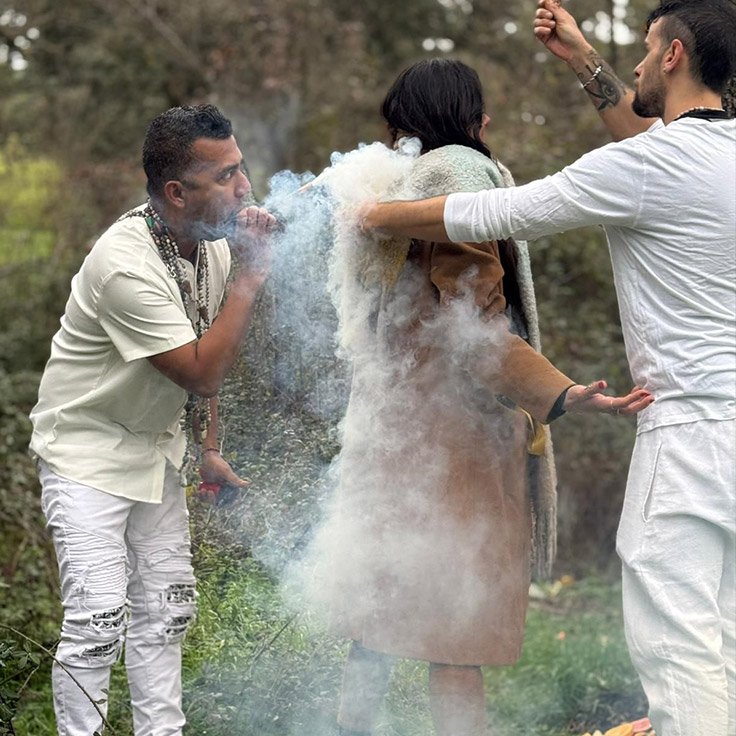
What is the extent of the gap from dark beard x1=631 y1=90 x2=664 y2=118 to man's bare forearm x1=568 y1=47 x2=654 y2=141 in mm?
680

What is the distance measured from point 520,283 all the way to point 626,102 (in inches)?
34.8

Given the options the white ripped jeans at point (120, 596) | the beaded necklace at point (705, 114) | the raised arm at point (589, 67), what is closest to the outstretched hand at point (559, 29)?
the raised arm at point (589, 67)

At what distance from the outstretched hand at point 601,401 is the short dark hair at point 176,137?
4.27ft

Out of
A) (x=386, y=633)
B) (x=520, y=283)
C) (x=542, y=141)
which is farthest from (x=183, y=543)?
(x=542, y=141)

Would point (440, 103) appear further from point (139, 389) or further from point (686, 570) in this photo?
point (686, 570)

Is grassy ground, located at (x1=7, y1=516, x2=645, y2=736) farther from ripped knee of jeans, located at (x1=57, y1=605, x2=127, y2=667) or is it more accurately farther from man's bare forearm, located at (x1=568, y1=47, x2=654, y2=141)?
man's bare forearm, located at (x1=568, y1=47, x2=654, y2=141)

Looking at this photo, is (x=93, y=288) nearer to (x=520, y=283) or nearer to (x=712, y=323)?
(x=520, y=283)

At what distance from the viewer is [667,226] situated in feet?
10.9

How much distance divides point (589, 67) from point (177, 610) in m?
2.24

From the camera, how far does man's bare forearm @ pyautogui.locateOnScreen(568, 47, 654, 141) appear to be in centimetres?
422

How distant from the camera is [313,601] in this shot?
407 centimetres

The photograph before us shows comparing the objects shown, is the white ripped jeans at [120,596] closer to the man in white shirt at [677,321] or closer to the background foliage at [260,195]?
the background foliage at [260,195]

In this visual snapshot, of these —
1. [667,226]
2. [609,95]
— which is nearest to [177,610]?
[667,226]

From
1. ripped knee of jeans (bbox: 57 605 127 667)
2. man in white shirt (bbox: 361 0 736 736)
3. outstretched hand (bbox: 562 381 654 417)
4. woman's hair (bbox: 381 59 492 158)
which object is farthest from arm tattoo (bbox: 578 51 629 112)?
ripped knee of jeans (bbox: 57 605 127 667)
